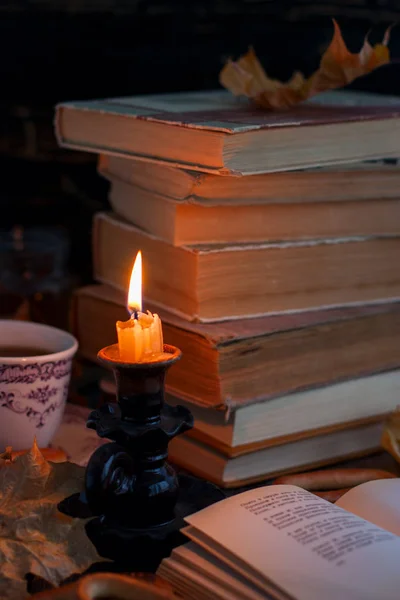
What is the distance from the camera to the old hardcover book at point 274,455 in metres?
0.90

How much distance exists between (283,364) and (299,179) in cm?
19

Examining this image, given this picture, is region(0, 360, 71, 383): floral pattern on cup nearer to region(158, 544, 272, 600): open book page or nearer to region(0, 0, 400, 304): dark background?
region(158, 544, 272, 600): open book page

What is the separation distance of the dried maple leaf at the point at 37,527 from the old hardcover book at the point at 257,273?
24 cm

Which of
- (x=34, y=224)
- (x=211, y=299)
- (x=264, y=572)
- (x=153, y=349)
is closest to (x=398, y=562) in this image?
(x=264, y=572)

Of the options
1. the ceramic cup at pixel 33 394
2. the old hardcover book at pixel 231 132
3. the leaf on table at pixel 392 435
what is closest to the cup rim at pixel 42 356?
the ceramic cup at pixel 33 394

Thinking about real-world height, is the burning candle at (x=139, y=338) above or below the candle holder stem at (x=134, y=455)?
above

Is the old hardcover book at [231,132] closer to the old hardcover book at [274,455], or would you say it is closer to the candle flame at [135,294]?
the candle flame at [135,294]

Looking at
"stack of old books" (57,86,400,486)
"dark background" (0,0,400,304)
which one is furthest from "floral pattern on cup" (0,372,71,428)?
"dark background" (0,0,400,304)

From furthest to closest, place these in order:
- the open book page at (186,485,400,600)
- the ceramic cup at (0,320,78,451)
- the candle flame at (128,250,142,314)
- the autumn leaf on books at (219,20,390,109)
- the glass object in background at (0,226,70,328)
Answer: the glass object in background at (0,226,70,328) < the autumn leaf on books at (219,20,390,109) < the ceramic cup at (0,320,78,451) < the candle flame at (128,250,142,314) < the open book page at (186,485,400,600)

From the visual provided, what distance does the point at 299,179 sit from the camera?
3.01 feet

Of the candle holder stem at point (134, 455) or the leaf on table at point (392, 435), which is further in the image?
the leaf on table at point (392, 435)

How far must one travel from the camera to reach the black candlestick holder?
70cm

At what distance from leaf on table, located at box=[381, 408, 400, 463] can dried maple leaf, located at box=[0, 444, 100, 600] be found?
1.08ft

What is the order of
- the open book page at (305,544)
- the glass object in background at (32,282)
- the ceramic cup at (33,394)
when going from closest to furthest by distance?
the open book page at (305,544), the ceramic cup at (33,394), the glass object in background at (32,282)
